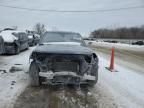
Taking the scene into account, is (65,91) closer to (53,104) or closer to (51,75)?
(51,75)

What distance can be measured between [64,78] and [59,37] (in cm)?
252

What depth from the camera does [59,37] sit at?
357 inches

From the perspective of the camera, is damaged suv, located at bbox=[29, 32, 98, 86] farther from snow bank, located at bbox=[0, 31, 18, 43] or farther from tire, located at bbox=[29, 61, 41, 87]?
snow bank, located at bbox=[0, 31, 18, 43]

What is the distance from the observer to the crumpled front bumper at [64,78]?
680 centimetres

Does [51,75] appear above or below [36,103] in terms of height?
above

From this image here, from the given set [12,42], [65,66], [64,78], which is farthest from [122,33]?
[64,78]

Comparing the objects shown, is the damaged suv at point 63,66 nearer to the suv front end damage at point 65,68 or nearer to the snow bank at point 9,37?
the suv front end damage at point 65,68

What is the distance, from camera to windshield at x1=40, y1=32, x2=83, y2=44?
889 cm

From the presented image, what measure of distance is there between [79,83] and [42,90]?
1038mm

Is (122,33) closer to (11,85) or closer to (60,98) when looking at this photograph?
(11,85)

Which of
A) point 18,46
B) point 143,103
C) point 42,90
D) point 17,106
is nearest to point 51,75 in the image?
point 42,90

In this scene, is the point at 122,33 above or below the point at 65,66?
below

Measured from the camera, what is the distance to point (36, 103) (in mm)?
5652

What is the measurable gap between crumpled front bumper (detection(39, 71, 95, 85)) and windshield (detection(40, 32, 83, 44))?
221 centimetres
